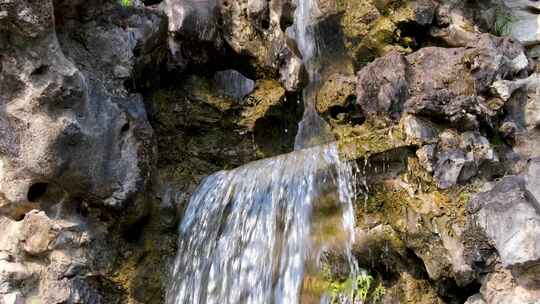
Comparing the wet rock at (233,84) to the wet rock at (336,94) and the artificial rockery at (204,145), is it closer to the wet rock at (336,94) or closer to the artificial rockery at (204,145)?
the artificial rockery at (204,145)

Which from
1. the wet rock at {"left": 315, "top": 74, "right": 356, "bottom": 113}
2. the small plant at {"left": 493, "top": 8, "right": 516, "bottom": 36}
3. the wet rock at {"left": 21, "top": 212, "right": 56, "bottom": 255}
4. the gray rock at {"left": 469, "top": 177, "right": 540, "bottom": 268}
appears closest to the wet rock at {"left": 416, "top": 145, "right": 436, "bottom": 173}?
the gray rock at {"left": 469, "top": 177, "right": 540, "bottom": 268}

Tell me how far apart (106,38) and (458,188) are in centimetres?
361

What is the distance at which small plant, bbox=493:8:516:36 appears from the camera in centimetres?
745

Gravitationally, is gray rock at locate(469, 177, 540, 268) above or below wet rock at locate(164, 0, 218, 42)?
below

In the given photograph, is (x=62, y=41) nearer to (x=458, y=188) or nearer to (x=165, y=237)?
(x=165, y=237)

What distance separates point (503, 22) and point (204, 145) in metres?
4.41

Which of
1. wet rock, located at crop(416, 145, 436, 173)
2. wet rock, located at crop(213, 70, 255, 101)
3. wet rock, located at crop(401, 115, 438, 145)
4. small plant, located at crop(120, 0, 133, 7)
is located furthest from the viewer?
wet rock, located at crop(213, 70, 255, 101)

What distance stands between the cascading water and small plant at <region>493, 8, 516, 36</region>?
362 cm

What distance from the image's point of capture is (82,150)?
15.5 ft

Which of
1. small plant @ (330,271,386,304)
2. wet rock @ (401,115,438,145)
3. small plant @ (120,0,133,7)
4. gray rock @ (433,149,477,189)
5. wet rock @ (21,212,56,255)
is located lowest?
small plant @ (330,271,386,304)

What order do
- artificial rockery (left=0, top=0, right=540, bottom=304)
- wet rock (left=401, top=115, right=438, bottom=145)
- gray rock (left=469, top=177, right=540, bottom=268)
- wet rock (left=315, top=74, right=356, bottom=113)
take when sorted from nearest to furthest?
1. gray rock (left=469, top=177, right=540, bottom=268)
2. artificial rockery (left=0, top=0, right=540, bottom=304)
3. wet rock (left=401, top=115, right=438, bottom=145)
4. wet rock (left=315, top=74, right=356, bottom=113)

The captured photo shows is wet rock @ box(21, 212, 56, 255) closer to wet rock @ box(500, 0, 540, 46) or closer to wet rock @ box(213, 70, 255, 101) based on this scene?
wet rock @ box(213, 70, 255, 101)

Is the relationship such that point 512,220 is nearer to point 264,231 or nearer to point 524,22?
point 264,231

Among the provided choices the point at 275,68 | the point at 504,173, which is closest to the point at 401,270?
the point at 504,173
